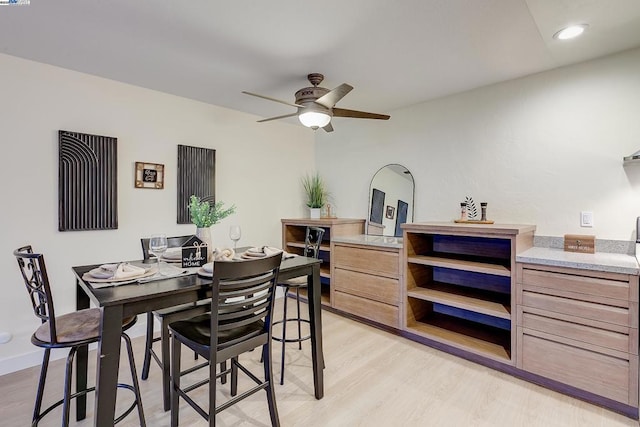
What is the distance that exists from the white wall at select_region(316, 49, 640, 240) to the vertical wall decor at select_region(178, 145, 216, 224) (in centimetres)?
206

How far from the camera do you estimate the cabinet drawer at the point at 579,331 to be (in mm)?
1882

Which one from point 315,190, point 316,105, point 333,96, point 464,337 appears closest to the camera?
point 333,96

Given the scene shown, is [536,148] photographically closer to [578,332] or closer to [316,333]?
[578,332]

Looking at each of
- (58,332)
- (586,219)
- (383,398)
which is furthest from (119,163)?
(586,219)

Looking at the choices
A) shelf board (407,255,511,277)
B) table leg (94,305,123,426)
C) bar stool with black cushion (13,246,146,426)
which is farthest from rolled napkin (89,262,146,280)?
shelf board (407,255,511,277)

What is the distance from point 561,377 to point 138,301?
2.65 meters

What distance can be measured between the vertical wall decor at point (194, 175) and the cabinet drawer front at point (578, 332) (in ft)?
10.6

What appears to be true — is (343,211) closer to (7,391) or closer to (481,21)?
(481,21)

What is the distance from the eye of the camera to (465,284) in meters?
3.12

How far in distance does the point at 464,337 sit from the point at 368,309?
938 millimetres

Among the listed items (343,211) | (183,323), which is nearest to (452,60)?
(343,211)

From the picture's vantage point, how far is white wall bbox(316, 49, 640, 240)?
7.82ft

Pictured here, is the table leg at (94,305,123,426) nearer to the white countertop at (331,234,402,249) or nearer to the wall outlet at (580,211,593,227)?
the white countertop at (331,234,402,249)

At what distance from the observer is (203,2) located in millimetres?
1790
